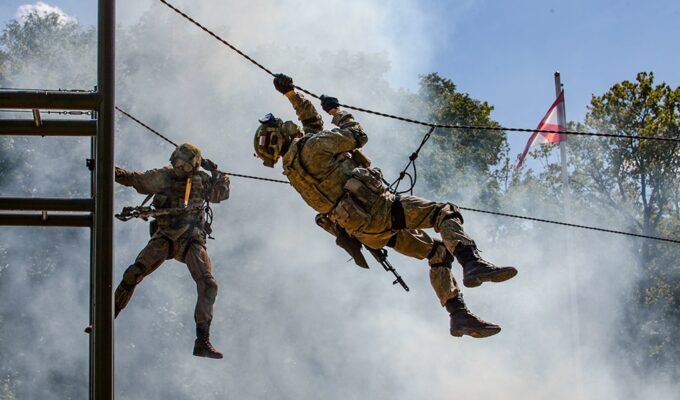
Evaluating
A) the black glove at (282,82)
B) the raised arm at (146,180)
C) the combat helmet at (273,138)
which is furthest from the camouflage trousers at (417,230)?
the raised arm at (146,180)

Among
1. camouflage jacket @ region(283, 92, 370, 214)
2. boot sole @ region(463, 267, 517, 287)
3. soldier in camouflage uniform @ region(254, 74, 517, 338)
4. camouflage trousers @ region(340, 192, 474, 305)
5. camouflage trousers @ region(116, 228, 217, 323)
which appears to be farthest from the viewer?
camouflage trousers @ region(116, 228, 217, 323)

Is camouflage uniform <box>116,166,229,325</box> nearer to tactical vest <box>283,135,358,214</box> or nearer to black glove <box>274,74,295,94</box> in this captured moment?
tactical vest <box>283,135,358,214</box>

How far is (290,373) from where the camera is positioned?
1046 inches

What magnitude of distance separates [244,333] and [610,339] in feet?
34.9

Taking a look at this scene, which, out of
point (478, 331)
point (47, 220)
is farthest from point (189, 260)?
point (47, 220)

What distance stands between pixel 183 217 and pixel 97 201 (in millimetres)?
7044

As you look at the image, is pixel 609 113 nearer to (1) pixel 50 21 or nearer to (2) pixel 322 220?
(1) pixel 50 21

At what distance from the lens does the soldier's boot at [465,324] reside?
820 cm

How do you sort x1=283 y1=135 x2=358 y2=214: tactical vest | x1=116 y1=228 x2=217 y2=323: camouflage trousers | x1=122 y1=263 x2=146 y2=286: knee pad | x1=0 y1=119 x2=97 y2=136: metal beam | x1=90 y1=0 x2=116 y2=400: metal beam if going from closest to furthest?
x1=90 y1=0 x2=116 y2=400: metal beam, x1=0 y1=119 x2=97 y2=136: metal beam, x1=283 y1=135 x2=358 y2=214: tactical vest, x1=122 y1=263 x2=146 y2=286: knee pad, x1=116 y1=228 x2=217 y2=323: camouflage trousers

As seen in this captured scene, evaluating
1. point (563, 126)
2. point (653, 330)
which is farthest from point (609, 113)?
point (563, 126)

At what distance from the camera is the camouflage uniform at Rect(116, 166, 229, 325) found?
9.95m

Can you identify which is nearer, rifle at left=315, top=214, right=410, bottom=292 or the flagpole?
rifle at left=315, top=214, right=410, bottom=292

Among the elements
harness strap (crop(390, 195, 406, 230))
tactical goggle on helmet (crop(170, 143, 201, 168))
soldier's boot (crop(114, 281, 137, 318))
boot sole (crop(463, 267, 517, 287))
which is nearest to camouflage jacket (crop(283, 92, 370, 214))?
harness strap (crop(390, 195, 406, 230))

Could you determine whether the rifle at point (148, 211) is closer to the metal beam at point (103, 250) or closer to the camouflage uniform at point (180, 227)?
the camouflage uniform at point (180, 227)
